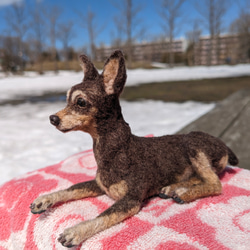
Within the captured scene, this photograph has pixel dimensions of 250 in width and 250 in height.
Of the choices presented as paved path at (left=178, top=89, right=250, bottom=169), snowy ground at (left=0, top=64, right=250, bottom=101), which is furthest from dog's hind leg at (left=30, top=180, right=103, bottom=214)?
snowy ground at (left=0, top=64, right=250, bottom=101)

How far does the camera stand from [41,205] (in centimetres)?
134

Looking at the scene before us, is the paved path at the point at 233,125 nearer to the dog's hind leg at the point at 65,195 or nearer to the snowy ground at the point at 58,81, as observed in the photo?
the dog's hind leg at the point at 65,195

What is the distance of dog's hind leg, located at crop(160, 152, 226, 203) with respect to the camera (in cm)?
149

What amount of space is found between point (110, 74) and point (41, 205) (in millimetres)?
823

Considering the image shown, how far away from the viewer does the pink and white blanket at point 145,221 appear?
1.15 metres

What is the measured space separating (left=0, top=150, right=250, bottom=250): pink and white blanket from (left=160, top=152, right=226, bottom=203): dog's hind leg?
0.05 meters

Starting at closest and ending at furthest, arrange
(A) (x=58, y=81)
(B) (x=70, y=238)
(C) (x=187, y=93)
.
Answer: (B) (x=70, y=238)
(C) (x=187, y=93)
(A) (x=58, y=81)

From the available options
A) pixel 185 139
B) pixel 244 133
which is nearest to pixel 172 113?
pixel 244 133

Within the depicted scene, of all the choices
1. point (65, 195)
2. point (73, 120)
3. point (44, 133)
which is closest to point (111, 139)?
point (73, 120)

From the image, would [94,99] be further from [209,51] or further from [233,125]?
[209,51]

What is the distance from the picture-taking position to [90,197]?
1.58 m

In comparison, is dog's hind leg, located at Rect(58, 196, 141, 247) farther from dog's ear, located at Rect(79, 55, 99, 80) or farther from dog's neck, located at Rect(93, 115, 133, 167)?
dog's ear, located at Rect(79, 55, 99, 80)

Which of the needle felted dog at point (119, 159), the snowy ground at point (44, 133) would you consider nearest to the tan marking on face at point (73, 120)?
the needle felted dog at point (119, 159)

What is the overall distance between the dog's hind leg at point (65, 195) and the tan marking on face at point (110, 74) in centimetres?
65
